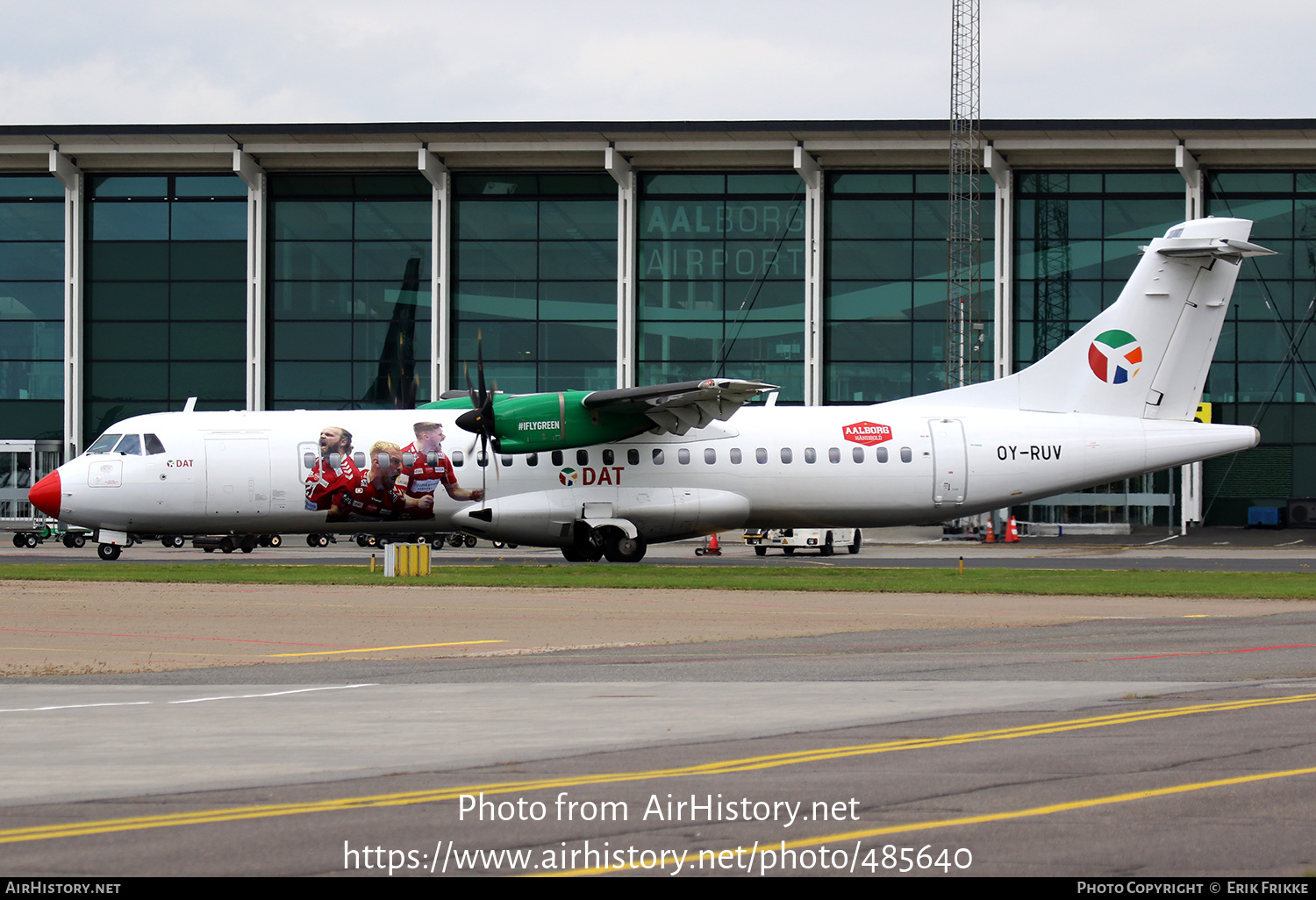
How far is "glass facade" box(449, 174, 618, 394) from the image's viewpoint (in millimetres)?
54844

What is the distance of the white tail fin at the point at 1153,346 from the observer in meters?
32.6

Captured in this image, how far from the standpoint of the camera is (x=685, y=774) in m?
7.18

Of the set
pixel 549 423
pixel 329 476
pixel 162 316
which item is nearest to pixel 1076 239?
pixel 549 423

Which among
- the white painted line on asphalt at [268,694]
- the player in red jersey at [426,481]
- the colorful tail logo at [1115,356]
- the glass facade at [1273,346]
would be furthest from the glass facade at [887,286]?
the white painted line on asphalt at [268,694]

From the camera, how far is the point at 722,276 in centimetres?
5562

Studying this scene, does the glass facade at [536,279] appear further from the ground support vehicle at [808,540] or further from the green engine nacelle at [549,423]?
the green engine nacelle at [549,423]

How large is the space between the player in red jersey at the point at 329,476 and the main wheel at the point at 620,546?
5.86 metres

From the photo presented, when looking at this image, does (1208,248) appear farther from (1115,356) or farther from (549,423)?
(549,423)

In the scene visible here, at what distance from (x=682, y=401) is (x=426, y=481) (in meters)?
6.09

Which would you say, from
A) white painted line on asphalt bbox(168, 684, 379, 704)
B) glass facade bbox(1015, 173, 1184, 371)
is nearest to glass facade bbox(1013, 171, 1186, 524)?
glass facade bbox(1015, 173, 1184, 371)

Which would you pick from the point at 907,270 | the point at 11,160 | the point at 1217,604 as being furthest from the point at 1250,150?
the point at 11,160

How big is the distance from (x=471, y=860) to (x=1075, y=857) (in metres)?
2.44

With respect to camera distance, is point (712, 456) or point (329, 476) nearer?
point (329, 476)

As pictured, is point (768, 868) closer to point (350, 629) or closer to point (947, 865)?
point (947, 865)
